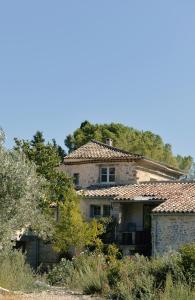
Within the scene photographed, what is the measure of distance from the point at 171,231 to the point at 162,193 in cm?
435

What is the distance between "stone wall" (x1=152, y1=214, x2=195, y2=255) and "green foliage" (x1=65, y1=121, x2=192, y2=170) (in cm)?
2632

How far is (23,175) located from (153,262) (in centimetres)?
508

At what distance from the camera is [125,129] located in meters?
62.1

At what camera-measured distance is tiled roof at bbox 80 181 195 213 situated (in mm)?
32891

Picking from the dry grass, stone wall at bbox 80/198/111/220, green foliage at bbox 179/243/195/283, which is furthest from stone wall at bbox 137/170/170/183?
the dry grass

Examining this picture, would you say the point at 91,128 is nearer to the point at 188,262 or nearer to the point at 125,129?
the point at 125,129

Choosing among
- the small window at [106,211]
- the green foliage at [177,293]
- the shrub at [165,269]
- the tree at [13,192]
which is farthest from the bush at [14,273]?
the small window at [106,211]

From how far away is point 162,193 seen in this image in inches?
1444

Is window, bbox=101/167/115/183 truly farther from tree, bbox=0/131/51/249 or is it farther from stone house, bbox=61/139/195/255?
tree, bbox=0/131/51/249

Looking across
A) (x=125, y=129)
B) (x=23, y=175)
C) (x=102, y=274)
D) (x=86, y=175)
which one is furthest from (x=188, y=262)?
(x=125, y=129)

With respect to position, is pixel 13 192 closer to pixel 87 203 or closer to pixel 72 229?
pixel 72 229

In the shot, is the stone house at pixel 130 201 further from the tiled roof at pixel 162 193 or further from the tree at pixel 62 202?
the tree at pixel 62 202

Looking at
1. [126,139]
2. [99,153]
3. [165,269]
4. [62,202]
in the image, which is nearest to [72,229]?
[62,202]

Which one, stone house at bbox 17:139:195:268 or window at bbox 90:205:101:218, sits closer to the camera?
stone house at bbox 17:139:195:268
